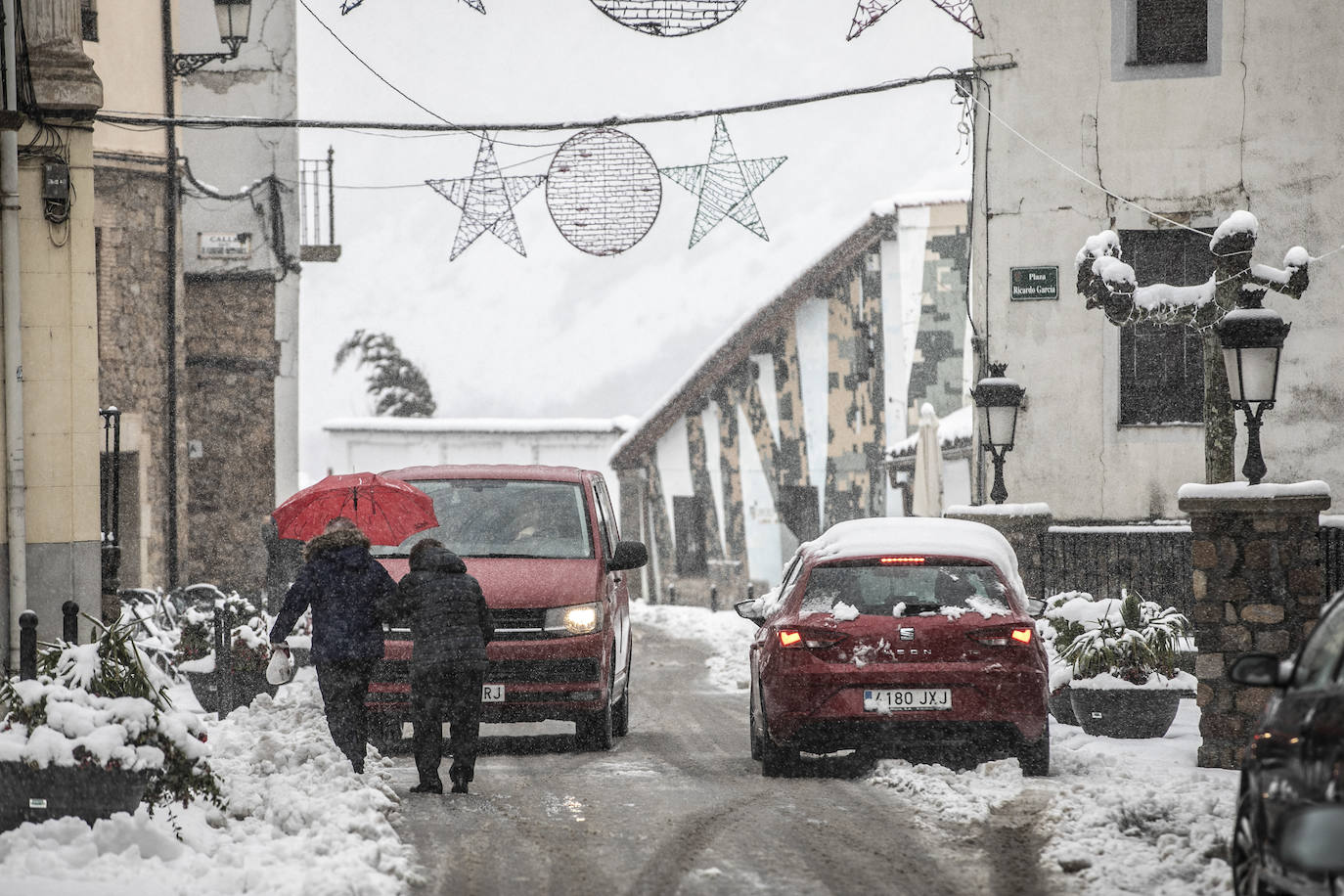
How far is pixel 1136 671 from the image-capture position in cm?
1145

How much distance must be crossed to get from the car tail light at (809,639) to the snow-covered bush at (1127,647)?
110 inches

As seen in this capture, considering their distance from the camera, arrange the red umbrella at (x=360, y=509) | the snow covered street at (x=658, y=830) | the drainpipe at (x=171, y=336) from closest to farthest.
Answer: the snow covered street at (x=658, y=830)
the red umbrella at (x=360, y=509)
the drainpipe at (x=171, y=336)

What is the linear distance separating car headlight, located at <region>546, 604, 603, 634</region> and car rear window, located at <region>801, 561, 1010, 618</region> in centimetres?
209

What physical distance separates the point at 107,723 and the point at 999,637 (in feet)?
16.0

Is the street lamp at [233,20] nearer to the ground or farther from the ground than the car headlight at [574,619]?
farther from the ground

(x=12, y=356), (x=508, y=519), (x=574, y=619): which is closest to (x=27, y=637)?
(x=12, y=356)

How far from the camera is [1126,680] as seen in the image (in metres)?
11.5

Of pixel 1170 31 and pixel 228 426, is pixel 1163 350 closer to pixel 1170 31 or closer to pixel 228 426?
pixel 1170 31

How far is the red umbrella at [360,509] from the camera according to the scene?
11195mm

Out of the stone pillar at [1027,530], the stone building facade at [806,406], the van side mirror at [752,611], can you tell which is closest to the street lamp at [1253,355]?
the van side mirror at [752,611]

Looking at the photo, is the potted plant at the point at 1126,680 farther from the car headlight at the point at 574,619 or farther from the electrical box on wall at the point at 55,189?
the electrical box on wall at the point at 55,189

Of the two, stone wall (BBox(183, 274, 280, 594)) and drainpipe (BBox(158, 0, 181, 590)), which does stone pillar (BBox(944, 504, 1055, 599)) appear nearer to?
drainpipe (BBox(158, 0, 181, 590))

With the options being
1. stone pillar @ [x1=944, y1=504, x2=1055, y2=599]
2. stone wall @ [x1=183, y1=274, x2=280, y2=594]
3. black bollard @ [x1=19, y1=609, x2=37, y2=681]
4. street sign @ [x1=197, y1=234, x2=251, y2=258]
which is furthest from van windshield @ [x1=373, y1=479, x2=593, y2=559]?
street sign @ [x1=197, y1=234, x2=251, y2=258]

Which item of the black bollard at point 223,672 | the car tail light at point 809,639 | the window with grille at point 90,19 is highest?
the window with grille at point 90,19
